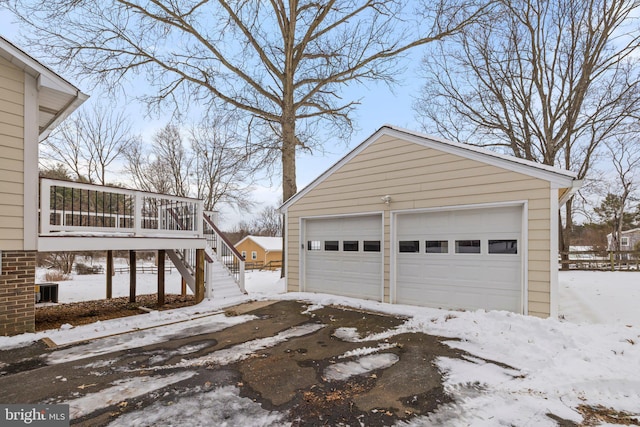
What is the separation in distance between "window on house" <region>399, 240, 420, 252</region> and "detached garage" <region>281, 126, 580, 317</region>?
0.02 meters

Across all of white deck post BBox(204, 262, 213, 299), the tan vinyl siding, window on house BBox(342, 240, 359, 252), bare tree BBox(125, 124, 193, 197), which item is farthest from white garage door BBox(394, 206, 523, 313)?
bare tree BBox(125, 124, 193, 197)

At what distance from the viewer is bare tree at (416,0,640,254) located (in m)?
13.6

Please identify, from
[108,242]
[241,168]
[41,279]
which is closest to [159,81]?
[241,168]

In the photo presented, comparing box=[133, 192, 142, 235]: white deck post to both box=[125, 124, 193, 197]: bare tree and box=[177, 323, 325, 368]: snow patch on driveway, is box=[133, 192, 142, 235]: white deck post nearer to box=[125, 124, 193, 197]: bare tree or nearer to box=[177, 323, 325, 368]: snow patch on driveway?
box=[177, 323, 325, 368]: snow patch on driveway

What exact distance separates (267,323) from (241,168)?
30.0 ft

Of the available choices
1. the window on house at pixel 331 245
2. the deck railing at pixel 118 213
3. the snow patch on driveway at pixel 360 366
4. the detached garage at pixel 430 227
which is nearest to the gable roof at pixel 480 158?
the detached garage at pixel 430 227

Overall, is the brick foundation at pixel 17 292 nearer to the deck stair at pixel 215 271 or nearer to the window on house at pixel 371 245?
the deck stair at pixel 215 271

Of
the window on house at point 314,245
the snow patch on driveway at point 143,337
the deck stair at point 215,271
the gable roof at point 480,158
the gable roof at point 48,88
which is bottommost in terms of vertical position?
the snow patch on driveway at point 143,337

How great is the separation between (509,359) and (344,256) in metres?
4.92

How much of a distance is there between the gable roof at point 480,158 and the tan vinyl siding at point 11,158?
20.8 ft

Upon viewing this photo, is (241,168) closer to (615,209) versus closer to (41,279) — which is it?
(41,279)

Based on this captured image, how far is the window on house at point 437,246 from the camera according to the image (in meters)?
7.11

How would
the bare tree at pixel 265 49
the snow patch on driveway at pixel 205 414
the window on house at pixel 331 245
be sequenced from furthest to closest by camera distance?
1. the bare tree at pixel 265 49
2. the window on house at pixel 331 245
3. the snow patch on driveway at pixel 205 414

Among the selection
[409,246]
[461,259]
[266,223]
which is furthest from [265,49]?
[266,223]
